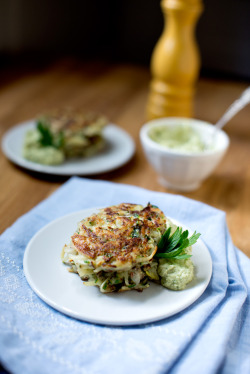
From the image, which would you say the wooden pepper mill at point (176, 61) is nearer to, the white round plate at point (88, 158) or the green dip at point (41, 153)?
the white round plate at point (88, 158)

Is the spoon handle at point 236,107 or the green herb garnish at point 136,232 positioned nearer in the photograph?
the green herb garnish at point 136,232

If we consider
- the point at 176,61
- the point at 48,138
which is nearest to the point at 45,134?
the point at 48,138

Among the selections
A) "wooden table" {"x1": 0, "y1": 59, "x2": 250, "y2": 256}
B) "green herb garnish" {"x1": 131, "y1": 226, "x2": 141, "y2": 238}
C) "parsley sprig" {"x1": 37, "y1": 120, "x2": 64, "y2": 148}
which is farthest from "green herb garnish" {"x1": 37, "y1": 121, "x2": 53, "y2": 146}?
"green herb garnish" {"x1": 131, "y1": 226, "x2": 141, "y2": 238}

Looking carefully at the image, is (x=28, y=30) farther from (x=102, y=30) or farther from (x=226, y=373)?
(x=226, y=373)

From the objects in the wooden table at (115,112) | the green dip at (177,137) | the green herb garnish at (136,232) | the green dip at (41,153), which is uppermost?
the green herb garnish at (136,232)

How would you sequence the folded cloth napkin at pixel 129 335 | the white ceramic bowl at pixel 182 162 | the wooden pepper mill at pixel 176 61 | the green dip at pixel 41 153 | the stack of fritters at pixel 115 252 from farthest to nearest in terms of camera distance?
the wooden pepper mill at pixel 176 61 < the green dip at pixel 41 153 < the white ceramic bowl at pixel 182 162 < the stack of fritters at pixel 115 252 < the folded cloth napkin at pixel 129 335

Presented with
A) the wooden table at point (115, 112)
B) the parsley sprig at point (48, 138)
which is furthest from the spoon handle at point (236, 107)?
the parsley sprig at point (48, 138)

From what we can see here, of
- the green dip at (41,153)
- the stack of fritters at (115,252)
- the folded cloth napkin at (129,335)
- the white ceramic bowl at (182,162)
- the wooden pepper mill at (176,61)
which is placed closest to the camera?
the folded cloth napkin at (129,335)
